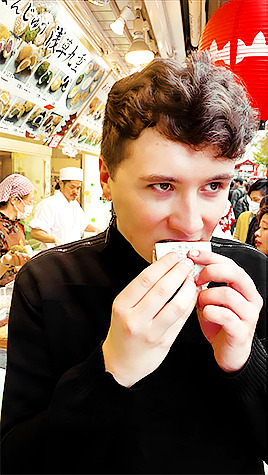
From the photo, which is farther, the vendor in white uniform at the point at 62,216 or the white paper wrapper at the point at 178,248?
the vendor in white uniform at the point at 62,216

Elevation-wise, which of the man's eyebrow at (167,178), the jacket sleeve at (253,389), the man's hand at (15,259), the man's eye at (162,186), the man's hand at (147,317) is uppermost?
the man's eyebrow at (167,178)

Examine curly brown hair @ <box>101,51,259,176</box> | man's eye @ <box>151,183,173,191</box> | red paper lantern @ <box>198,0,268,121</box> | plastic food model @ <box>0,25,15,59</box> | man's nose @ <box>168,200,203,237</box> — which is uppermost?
plastic food model @ <box>0,25,15,59</box>

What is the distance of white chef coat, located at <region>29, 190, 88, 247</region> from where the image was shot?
4.59 m

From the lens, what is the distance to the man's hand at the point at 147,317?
2.28 feet

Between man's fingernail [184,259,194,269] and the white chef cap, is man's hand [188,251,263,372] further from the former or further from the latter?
the white chef cap

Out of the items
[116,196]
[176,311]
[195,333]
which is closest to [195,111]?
[116,196]

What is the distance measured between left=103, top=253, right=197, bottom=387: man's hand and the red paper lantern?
5.10 ft

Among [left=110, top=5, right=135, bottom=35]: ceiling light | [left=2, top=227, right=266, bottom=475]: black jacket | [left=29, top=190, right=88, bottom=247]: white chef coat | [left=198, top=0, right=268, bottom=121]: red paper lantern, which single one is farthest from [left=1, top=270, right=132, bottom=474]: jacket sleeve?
[left=29, top=190, right=88, bottom=247]: white chef coat

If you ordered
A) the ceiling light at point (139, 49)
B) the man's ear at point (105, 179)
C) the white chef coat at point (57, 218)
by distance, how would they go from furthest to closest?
1. the white chef coat at point (57, 218)
2. the ceiling light at point (139, 49)
3. the man's ear at point (105, 179)

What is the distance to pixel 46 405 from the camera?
2.92 ft

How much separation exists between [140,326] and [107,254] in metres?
0.40

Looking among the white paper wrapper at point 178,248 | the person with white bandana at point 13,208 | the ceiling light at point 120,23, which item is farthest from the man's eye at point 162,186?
the ceiling light at point 120,23

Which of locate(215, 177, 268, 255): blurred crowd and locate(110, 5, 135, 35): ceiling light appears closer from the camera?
locate(215, 177, 268, 255): blurred crowd

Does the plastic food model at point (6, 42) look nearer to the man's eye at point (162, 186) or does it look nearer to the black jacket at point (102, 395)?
the black jacket at point (102, 395)
